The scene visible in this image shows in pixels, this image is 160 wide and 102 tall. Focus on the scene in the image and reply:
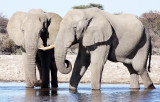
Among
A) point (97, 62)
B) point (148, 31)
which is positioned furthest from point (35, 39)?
point (148, 31)

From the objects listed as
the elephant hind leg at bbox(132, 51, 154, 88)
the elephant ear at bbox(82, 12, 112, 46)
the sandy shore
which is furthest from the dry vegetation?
the elephant ear at bbox(82, 12, 112, 46)

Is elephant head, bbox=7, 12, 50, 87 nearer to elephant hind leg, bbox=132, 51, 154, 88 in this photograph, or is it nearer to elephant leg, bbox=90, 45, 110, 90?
elephant leg, bbox=90, 45, 110, 90

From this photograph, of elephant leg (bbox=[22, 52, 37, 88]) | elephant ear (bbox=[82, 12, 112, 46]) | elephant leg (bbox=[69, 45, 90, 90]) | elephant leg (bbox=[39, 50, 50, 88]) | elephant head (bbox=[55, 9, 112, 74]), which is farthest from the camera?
elephant leg (bbox=[39, 50, 50, 88])

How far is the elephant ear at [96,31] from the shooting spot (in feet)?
58.4

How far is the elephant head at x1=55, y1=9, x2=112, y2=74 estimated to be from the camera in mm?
17375

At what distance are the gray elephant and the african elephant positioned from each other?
997 mm

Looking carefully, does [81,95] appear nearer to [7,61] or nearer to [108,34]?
[108,34]


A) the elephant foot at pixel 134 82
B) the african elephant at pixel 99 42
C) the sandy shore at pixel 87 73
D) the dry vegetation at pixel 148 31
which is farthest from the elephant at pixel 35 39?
the dry vegetation at pixel 148 31

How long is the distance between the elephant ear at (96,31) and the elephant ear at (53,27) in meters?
1.56

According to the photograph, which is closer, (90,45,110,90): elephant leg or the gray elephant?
(90,45,110,90): elephant leg

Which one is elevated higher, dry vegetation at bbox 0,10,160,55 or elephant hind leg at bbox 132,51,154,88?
elephant hind leg at bbox 132,51,154,88

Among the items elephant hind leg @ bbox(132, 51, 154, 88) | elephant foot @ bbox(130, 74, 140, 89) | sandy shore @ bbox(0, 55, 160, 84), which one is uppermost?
elephant hind leg @ bbox(132, 51, 154, 88)

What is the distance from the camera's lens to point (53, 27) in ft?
63.6

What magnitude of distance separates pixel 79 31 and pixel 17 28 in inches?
101
